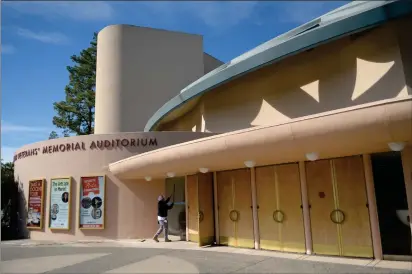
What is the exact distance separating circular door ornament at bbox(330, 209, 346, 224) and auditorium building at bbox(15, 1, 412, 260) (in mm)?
36

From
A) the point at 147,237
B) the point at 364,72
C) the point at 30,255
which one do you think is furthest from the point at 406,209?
the point at 30,255

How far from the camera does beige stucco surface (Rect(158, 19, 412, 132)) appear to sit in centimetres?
791

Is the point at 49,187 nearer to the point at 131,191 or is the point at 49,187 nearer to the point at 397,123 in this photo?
the point at 131,191

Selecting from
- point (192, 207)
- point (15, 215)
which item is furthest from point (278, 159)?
point (15, 215)

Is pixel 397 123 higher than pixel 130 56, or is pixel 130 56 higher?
pixel 130 56

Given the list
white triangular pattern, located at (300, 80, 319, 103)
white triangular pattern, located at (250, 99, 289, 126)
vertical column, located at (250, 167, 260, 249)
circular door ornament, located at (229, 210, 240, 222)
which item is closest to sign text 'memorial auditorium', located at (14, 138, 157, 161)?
white triangular pattern, located at (250, 99, 289, 126)

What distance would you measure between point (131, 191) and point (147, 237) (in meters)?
1.81

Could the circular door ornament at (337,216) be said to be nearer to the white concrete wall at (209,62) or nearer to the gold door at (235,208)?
the gold door at (235,208)

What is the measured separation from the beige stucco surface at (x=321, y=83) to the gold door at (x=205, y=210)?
243 cm

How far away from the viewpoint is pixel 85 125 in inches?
1380

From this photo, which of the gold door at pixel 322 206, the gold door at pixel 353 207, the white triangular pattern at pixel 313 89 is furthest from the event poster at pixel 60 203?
the gold door at pixel 353 207

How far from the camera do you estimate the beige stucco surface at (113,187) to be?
12.4 metres

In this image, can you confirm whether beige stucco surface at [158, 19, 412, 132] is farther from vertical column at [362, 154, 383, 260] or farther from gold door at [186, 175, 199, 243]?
gold door at [186, 175, 199, 243]

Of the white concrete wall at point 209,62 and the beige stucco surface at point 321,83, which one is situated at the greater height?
the white concrete wall at point 209,62
